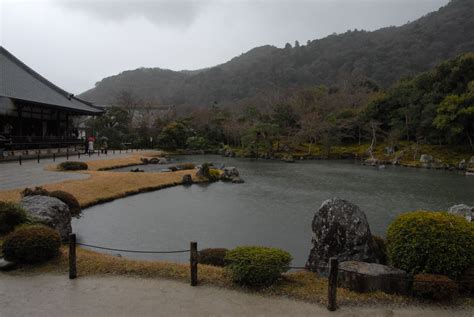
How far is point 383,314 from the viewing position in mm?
5117

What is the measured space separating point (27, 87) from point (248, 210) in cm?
2429

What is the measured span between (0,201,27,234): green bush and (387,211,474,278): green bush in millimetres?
8842

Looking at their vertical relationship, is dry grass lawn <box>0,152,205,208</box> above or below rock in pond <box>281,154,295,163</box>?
→ below

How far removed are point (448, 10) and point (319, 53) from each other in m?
37.9

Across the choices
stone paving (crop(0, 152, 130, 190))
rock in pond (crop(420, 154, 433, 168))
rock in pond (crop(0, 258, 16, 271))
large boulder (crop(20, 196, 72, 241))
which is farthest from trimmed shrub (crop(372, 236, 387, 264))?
rock in pond (crop(420, 154, 433, 168))

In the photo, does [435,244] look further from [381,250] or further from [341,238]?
[381,250]

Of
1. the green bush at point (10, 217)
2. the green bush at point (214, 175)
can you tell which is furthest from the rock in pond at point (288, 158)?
the green bush at point (10, 217)

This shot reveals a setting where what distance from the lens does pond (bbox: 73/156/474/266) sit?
1053cm

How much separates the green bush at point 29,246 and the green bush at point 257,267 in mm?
3969

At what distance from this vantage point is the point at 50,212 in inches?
355

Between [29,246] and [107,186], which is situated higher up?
[29,246]

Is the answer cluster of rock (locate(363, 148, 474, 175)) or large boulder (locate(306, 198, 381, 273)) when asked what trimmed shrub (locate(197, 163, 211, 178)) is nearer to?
large boulder (locate(306, 198, 381, 273))

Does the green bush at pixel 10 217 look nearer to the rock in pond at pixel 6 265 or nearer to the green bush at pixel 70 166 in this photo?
the rock in pond at pixel 6 265

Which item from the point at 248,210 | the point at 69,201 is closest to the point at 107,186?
the point at 69,201
